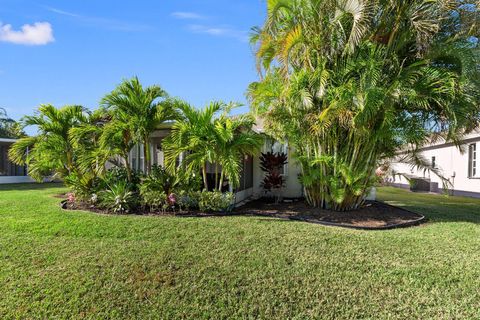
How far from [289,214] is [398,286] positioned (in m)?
4.13

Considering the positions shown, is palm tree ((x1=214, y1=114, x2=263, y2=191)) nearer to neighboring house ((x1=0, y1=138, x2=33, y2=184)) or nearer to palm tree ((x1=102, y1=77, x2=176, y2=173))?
palm tree ((x1=102, y1=77, x2=176, y2=173))

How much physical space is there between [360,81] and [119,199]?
6.57 metres

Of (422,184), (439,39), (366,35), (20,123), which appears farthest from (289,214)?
(422,184)

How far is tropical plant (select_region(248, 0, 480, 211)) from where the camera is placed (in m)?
7.07

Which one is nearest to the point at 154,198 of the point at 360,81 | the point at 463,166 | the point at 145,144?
the point at 145,144

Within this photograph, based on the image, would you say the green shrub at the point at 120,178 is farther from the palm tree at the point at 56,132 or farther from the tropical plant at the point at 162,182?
the palm tree at the point at 56,132

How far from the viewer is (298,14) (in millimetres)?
7773

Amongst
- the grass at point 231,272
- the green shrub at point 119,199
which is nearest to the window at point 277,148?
the grass at point 231,272

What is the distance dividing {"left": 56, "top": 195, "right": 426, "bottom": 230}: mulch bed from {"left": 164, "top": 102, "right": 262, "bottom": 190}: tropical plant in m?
1.16

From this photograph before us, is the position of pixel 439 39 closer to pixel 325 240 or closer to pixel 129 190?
pixel 325 240

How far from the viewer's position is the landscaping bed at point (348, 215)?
743 centimetres

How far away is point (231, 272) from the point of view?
4422 millimetres

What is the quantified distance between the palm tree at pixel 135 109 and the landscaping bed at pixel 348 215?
344cm

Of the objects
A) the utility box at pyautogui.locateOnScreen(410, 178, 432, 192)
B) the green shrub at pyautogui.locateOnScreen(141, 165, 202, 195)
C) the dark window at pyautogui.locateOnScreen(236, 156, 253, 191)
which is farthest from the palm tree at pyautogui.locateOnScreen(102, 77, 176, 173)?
the utility box at pyautogui.locateOnScreen(410, 178, 432, 192)
